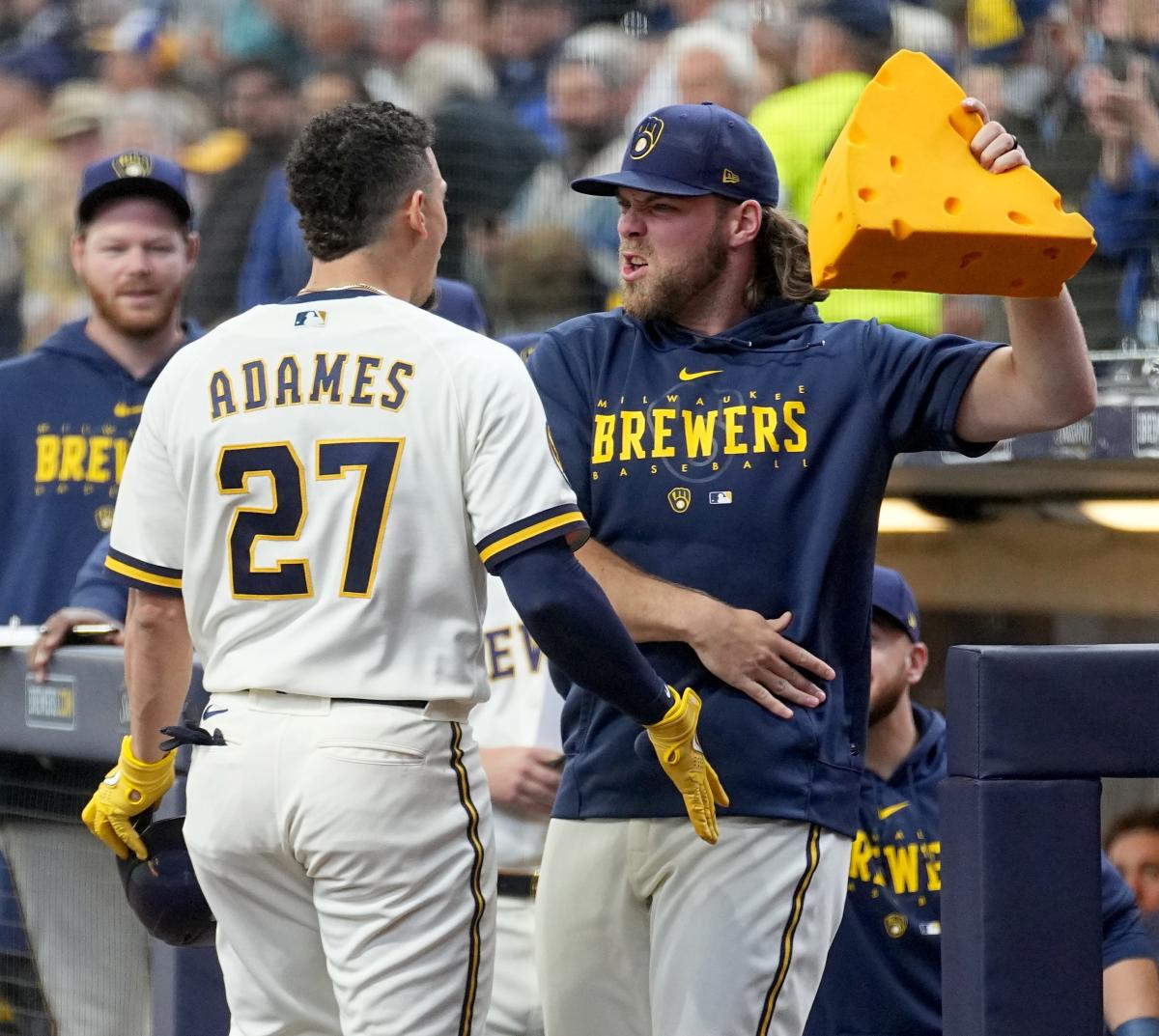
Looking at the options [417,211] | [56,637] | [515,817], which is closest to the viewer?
[417,211]

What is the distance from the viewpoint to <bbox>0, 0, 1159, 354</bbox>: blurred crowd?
16.4 feet

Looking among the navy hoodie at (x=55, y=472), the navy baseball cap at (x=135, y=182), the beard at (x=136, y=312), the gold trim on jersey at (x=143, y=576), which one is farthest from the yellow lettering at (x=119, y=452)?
the gold trim on jersey at (x=143, y=576)

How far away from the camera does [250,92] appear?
7195 mm

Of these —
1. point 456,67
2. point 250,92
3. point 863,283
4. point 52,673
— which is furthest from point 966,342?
point 250,92

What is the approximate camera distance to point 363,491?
2.29 meters

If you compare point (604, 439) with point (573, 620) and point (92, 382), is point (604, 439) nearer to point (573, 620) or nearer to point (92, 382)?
point (573, 620)

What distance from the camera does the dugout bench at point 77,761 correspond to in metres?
3.05

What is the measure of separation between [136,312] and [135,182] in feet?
1.04

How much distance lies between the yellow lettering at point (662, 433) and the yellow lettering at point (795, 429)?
160mm

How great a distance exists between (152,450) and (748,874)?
39.1 inches

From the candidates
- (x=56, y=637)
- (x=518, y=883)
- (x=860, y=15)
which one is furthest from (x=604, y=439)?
(x=860, y=15)

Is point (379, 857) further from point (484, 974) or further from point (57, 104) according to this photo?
point (57, 104)

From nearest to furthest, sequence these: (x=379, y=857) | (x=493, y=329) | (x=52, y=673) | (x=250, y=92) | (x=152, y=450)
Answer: (x=379, y=857)
(x=152, y=450)
(x=52, y=673)
(x=493, y=329)
(x=250, y=92)

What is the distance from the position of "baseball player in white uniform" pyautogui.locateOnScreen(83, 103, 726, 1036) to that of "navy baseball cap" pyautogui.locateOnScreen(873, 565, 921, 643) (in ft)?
3.30
